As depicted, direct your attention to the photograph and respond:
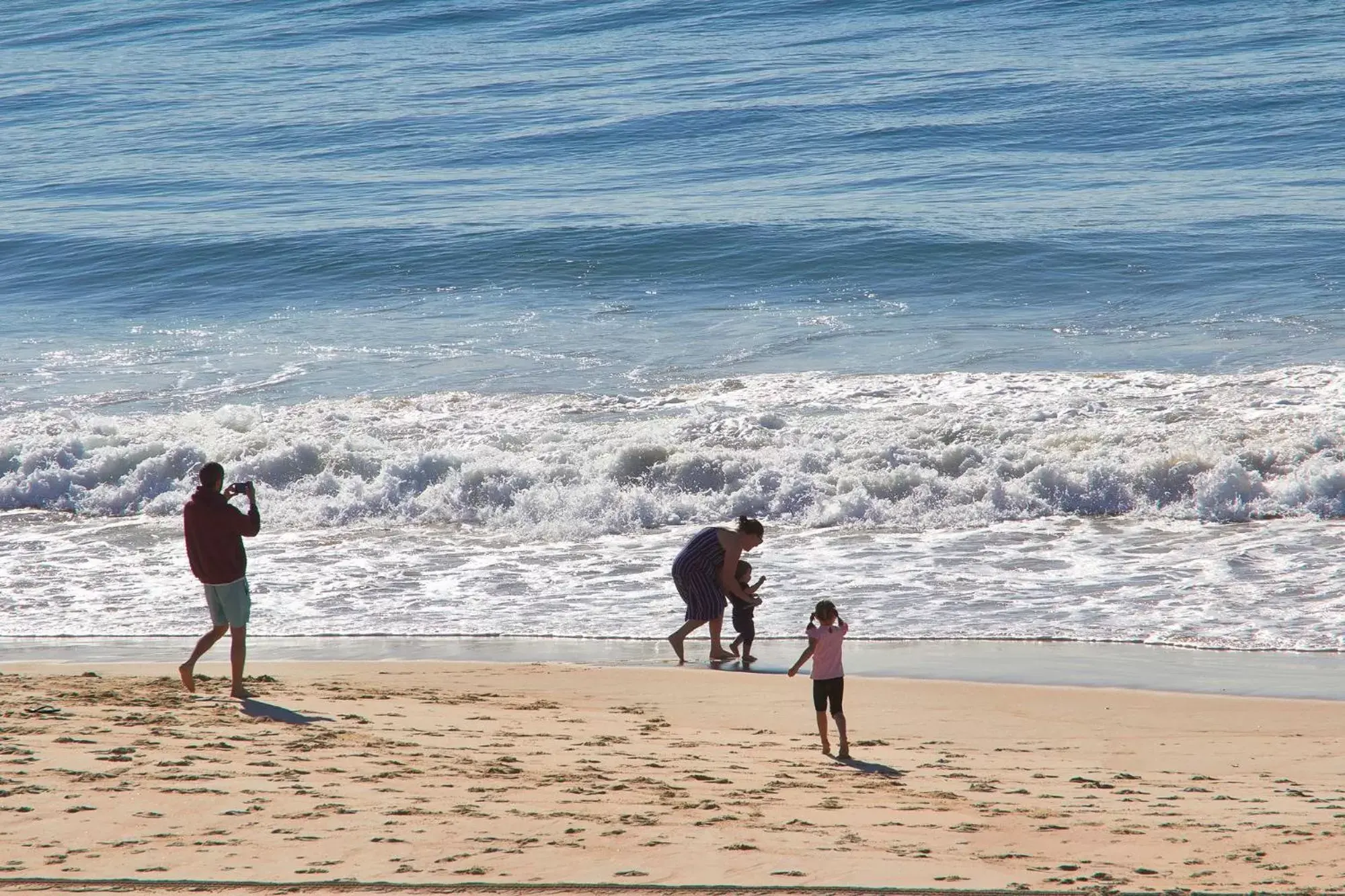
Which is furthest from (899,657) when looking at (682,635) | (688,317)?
(688,317)

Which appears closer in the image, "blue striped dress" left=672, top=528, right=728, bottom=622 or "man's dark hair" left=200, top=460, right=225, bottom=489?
"man's dark hair" left=200, top=460, right=225, bottom=489

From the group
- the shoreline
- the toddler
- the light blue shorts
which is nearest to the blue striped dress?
the toddler

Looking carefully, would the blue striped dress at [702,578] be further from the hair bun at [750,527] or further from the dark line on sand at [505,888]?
the dark line on sand at [505,888]

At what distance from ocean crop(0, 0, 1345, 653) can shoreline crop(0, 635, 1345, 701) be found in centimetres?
23

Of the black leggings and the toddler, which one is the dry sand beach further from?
the toddler

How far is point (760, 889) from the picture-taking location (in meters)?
4.49

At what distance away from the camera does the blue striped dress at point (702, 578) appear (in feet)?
30.1

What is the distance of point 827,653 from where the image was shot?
6.92m

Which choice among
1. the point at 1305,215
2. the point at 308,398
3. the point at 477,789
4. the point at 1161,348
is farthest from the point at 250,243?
the point at 477,789

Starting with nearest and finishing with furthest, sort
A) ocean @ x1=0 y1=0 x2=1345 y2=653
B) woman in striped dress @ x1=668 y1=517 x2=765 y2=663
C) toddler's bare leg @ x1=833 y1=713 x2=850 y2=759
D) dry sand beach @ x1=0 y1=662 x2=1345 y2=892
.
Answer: dry sand beach @ x1=0 y1=662 x2=1345 y2=892 → toddler's bare leg @ x1=833 y1=713 x2=850 y2=759 → woman in striped dress @ x1=668 y1=517 x2=765 y2=663 → ocean @ x1=0 y1=0 x2=1345 y2=653

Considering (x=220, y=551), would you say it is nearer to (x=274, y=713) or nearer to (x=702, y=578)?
(x=274, y=713)

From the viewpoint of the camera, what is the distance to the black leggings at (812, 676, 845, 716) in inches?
272

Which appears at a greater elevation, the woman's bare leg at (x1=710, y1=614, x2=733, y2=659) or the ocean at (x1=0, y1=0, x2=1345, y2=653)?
the ocean at (x1=0, y1=0, x2=1345, y2=653)

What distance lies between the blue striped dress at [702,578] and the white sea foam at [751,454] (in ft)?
10.7
